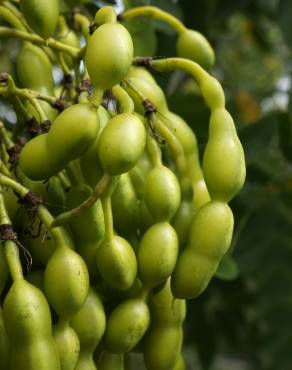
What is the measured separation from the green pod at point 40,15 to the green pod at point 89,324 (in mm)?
417

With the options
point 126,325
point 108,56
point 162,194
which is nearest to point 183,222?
point 162,194

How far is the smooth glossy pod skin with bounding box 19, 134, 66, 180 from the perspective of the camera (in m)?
1.05

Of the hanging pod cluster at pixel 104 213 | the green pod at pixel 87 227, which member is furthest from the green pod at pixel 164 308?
the green pod at pixel 87 227

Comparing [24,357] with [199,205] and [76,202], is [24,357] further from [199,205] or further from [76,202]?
[199,205]

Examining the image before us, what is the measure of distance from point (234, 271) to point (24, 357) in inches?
26.3

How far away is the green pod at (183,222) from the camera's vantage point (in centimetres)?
115

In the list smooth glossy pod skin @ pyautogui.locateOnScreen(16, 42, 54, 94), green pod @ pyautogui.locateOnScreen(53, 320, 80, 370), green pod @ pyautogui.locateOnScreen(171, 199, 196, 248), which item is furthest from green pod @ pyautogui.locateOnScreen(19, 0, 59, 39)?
green pod @ pyautogui.locateOnScreen(53, 320, 80, 370)

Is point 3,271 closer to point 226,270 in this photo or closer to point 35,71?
point 35,71

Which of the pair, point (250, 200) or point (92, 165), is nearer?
point (92, 165)

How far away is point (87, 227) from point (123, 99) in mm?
195

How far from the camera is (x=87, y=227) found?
1119 millimetres

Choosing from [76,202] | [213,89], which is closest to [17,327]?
[76,202]

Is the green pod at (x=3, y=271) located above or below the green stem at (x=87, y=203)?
below

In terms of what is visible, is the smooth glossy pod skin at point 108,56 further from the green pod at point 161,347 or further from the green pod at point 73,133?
the green pod at point 161,347
